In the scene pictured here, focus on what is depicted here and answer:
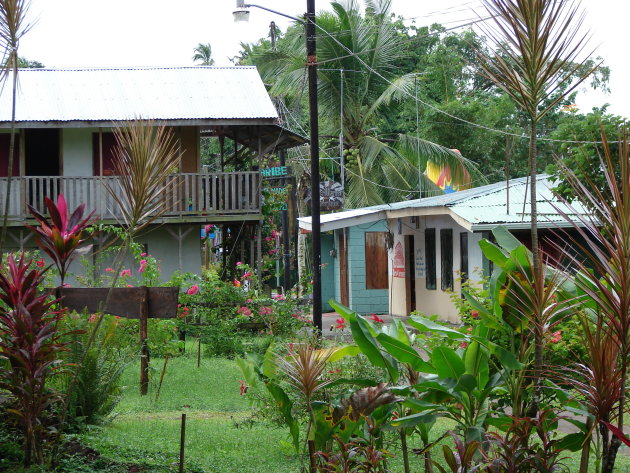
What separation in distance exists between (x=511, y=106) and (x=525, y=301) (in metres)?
27.1

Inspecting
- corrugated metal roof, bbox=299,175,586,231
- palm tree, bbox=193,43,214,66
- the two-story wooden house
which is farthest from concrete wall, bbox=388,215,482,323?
palm tree, bbox=193,43,214,66

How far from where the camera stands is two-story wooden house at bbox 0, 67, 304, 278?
20422mm

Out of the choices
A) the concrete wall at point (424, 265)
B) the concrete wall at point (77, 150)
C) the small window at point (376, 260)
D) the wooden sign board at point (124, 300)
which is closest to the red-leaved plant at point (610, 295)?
the wooden sign board at point (124, 300)

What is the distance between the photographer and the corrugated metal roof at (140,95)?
67.6ft

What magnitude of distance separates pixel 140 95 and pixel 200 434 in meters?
15.5

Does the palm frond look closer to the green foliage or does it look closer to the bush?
the bush

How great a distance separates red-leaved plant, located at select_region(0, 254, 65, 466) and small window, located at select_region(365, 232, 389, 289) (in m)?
20.4

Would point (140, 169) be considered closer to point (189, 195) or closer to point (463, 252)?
point (189, 195)

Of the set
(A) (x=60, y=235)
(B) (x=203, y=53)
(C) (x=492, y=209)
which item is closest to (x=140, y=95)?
(C) (x=492, y=209)

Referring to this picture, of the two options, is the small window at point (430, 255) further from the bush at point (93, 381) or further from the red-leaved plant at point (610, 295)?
the red-leaved plant at point (610, 295)

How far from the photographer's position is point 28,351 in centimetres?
548

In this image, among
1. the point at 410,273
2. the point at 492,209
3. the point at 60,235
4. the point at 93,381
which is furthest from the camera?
the point at 410,273

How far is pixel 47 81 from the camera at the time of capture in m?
22.2

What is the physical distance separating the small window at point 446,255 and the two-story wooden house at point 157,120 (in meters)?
4.58
